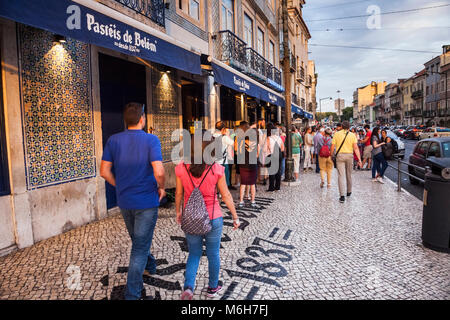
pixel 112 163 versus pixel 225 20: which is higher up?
pixel 225 20

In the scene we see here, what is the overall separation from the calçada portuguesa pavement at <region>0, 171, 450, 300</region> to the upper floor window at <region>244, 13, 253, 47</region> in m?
11.4

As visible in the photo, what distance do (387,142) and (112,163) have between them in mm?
9434

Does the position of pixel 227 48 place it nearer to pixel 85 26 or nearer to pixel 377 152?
pixel 377 152

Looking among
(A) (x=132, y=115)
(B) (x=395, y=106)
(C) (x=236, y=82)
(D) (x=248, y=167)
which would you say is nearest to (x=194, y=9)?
(C) (x=236, y=82)

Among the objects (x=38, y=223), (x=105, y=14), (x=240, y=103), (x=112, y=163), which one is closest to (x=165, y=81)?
(x=105, y=14)

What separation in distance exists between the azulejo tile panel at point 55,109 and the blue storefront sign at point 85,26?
1328 millimetres

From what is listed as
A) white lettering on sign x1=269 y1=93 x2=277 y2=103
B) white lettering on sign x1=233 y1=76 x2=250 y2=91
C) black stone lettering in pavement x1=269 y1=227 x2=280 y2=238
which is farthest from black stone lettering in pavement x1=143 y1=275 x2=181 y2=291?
white lettering on sign x1=269 y1=93 x2=277 y2=103

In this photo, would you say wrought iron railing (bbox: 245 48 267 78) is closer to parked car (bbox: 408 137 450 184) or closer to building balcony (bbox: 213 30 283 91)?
building balcony (bbox: 213 30 283 91)

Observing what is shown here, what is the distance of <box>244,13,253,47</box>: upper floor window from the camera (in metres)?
15.1

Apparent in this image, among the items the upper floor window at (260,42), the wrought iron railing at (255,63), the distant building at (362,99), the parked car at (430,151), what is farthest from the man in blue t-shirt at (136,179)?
the distant building at (362,99)

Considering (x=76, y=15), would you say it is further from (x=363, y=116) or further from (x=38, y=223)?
(x=363, y=116)

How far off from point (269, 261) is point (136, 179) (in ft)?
7.10

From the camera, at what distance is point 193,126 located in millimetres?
10062

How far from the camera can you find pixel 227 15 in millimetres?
13000
